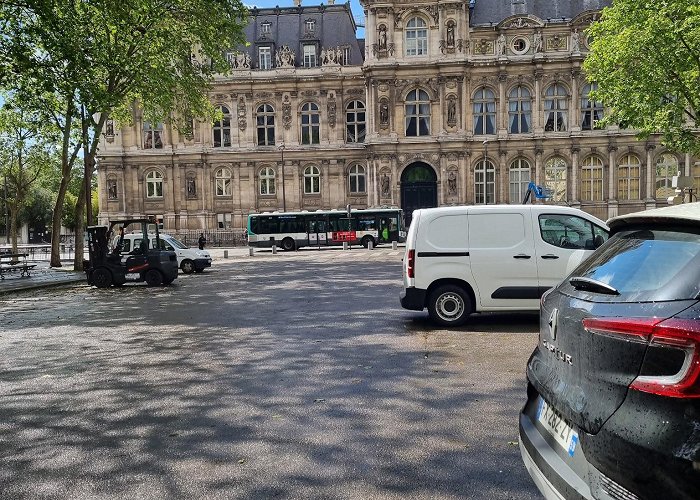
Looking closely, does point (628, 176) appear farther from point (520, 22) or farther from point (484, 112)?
point (520, 22)

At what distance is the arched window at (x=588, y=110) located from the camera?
48.5m

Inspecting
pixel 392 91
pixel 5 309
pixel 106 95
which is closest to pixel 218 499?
pixel 5 309

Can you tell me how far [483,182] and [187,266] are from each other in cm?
3118

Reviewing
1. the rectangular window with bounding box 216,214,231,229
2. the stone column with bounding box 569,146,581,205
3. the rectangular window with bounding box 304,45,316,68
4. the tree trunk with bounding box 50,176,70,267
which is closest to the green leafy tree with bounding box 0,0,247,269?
the tree trunk with bounding box 50,176,70,267

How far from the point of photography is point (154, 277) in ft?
62.5

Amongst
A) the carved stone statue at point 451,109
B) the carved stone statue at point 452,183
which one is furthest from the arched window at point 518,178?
the carved stone statue at point 451,109

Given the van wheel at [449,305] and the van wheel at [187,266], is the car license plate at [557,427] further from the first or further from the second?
the van wheel at [187,266]

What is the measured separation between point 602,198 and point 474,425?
48843mm

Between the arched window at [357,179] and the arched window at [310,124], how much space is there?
13.7 ft

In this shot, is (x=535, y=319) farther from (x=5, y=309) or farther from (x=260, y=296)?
(x=5, y=309)

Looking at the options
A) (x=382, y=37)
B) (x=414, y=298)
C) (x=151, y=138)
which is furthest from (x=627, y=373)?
(x=151, y=138)

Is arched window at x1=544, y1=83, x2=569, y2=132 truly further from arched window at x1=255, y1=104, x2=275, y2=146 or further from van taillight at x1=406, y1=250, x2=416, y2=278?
van taillight at x1=406, y1=250, x2=416, y2=278

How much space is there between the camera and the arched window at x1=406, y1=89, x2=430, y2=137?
4897 centimetres

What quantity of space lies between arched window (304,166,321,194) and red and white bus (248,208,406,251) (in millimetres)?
8888
